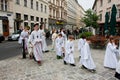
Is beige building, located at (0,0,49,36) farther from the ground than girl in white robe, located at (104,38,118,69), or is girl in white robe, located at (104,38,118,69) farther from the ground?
beige building, located at (0,0,49,36)

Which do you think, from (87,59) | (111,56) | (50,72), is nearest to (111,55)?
(111,56)

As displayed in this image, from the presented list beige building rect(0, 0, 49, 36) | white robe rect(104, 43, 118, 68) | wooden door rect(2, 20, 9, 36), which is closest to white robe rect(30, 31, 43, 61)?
white robe rect(104, 43, 118, 68)

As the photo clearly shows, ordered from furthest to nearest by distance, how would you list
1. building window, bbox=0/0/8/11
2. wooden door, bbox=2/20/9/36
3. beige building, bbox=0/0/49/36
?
1. wooden door, bbox=2/20/9/36
2. beige building, bbox=0/0/49/36
3. building window, bbox=0/0/8/11

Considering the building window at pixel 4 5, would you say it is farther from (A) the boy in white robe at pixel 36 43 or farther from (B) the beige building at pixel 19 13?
(A) the boy in white robe at pixel 36 43

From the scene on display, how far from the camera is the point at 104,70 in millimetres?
7938

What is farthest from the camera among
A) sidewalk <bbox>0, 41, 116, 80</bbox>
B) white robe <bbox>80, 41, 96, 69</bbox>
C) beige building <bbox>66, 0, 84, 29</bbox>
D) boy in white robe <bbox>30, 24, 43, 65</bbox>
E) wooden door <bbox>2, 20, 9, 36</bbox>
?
beige building <bbox>66, 0, 84, 29</bbox>

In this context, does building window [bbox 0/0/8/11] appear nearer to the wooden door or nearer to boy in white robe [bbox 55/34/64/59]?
the wooden door

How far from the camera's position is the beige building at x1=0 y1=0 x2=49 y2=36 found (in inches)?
1188

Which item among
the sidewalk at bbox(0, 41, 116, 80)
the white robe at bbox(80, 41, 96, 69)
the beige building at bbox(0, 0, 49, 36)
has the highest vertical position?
the beige building at bbox(0, 0, 49, 36)

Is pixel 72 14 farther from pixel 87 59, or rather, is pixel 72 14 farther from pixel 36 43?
pixel 87 59

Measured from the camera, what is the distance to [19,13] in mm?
→ 34031

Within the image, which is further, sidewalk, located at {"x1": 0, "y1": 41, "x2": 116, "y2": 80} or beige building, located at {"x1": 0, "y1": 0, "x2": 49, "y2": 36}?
beige building, located at {"x1": 0, "y1": 0, "x2": 49, "y2": 36}

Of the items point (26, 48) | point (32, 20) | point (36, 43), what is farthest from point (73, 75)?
point (32, 20)

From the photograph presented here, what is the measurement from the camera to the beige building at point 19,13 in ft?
99.0
